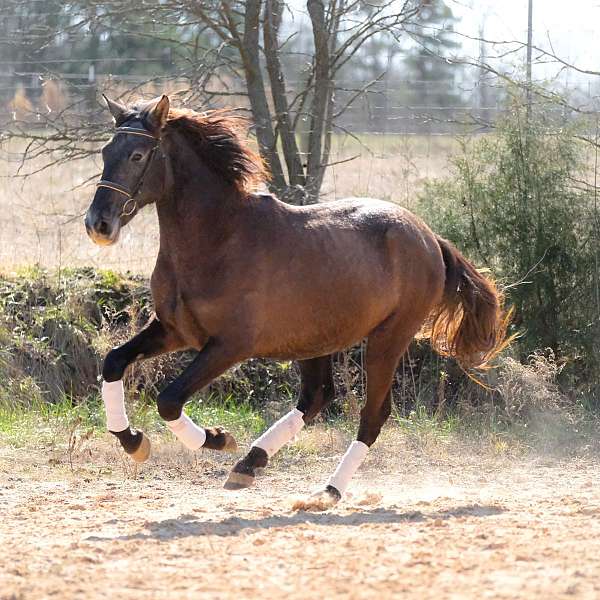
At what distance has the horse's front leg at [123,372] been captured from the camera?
18.6 ft

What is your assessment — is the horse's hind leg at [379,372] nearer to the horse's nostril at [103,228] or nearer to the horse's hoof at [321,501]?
the horse's hoof at [321,501]

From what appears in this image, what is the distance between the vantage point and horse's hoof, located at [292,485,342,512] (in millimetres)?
5699

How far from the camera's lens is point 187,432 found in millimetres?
5676

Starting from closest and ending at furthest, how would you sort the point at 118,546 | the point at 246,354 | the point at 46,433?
the point at 118,546 < the point at 246,354 < the point at 46,433

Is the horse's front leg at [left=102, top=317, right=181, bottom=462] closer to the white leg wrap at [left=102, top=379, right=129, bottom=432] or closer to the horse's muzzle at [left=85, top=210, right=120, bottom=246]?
the white leg wrap at [left=102, top=379, right=129, bottom=432]

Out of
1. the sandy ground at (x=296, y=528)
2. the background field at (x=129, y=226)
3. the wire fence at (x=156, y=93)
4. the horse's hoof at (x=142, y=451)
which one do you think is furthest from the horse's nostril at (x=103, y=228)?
the wire fence at (x=156, y=93)

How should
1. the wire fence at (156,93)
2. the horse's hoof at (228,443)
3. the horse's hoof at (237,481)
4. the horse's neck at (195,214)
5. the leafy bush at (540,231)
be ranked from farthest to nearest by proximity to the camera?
the wire fence at (156,93) → the leafy bush at (540,231) → the horse's hoof at (228,443) → the horse's hoof at (237,481) → the horse's neck at (195,214)

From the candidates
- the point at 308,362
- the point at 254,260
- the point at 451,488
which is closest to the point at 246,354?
the point at 254,260

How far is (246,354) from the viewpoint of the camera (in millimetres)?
5648

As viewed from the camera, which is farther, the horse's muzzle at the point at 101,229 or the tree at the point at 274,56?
the tree at the point at 274,56

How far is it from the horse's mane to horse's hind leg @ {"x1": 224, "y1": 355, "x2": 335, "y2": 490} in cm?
133

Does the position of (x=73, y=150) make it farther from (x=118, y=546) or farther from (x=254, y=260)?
(x=118, y=546)

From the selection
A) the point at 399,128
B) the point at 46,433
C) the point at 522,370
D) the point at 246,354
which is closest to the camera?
the point at 246,354

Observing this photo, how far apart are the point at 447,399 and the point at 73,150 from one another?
4.03 metres
